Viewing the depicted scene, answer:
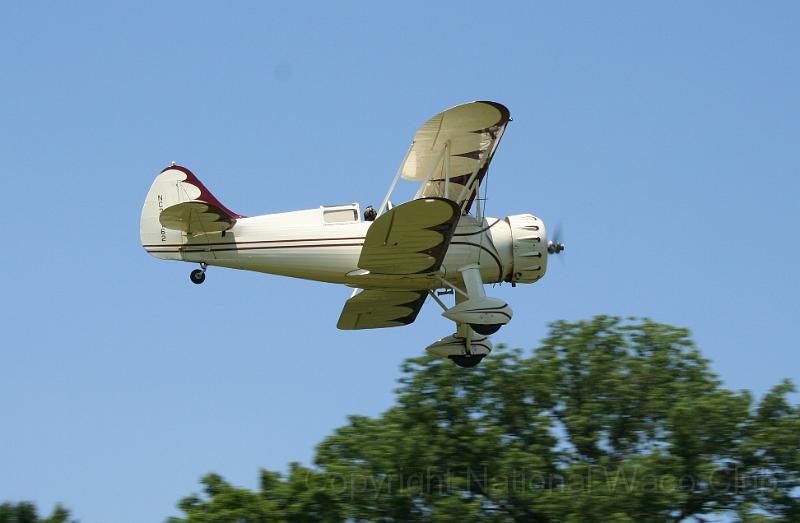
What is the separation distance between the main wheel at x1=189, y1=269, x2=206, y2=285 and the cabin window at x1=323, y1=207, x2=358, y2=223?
185 centimetres

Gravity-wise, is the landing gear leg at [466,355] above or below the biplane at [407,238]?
below

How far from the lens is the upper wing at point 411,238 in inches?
632

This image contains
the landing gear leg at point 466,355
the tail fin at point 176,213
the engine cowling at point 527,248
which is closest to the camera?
the tail fin at point 176,213

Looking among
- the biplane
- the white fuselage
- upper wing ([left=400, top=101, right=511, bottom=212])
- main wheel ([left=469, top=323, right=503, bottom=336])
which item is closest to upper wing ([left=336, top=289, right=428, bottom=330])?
the biplane

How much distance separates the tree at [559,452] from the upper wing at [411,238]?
3.67m

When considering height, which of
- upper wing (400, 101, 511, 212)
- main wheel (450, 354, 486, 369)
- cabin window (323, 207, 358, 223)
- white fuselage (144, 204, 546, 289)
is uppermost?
upper wing (400, 101, 511, 212)

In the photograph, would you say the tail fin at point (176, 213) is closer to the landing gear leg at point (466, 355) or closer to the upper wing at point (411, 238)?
the upper wing at point (411, 238)

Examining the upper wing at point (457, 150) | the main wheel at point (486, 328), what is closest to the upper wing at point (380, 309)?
the main wheel at point (486, 328)

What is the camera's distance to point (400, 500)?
19.3m

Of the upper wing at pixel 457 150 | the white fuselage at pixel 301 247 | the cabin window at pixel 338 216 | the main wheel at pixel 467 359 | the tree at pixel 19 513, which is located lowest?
the tree at pixel 19 513

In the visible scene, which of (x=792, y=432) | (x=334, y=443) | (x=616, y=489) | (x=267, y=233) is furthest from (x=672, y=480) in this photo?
(x=267, y=233)

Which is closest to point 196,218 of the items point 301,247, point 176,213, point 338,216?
point 176,213

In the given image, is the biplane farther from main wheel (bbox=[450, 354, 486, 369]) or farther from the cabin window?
main wheel (bbox=[450, 354, 486, 369])

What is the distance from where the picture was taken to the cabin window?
697 inches
